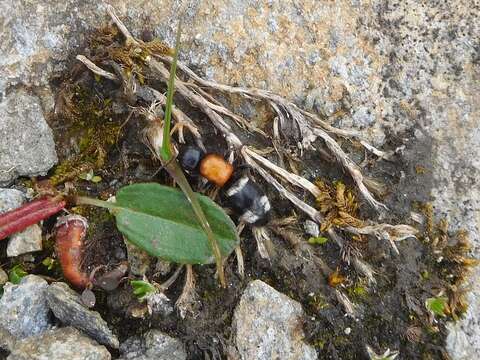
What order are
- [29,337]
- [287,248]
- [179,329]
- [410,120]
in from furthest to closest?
[410,120], [287,248], [179,329], [29,337]

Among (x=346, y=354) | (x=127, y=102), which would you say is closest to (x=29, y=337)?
(x=127, y=102)

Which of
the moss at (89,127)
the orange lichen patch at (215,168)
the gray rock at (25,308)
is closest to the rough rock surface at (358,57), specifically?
the moss at (89,127)

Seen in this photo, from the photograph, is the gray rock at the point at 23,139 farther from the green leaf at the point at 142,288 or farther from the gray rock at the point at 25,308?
the green leaf at the point at 142,288

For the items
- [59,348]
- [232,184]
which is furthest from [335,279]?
[59,348]

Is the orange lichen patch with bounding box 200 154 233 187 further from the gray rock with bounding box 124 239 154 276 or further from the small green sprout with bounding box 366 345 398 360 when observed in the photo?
the small green sprout with bounding box 366 345 398 360

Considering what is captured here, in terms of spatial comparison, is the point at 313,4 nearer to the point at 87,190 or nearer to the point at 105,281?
the point at 87,190

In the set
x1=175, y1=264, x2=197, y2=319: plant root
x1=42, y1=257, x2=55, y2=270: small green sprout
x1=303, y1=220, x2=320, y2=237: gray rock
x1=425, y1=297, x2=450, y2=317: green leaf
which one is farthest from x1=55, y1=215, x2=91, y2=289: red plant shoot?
x1=425, y1=297, x2=450, y2=317: green leaf
